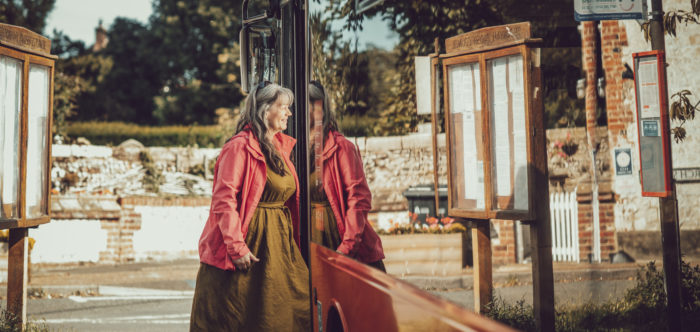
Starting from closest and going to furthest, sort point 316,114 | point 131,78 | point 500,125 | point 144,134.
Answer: point 500,125 < point 316,114 < point 144,134 < point 131,78

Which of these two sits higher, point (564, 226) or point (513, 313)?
point (564, 226)

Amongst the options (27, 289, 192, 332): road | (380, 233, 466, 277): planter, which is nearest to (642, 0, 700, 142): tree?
(380, 233, 466, 277): planter

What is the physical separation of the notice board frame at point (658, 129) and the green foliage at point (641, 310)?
16cm

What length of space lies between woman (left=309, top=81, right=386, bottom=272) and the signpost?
0.72 meters

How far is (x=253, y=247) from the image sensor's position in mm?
4625

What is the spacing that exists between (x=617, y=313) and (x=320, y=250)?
2.26 meters

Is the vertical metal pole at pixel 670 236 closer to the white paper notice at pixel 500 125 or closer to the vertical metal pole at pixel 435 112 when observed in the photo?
the white paper notice at pixel 500 125

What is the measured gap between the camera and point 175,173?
19.5 metres

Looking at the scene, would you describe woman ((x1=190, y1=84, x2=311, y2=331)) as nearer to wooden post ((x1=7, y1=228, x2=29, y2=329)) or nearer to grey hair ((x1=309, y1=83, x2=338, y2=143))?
grey hair ((x1=309, y1=83, x2=338, y2=143))

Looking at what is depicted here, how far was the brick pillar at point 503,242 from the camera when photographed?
1736 mm

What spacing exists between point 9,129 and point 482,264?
4462 millimetres

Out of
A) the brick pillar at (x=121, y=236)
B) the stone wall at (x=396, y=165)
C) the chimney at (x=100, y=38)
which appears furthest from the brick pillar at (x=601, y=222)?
the chimney at (x=100, y=38)

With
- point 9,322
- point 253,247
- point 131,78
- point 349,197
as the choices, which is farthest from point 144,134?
point 349,197

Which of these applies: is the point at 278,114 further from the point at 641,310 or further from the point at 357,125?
the point at 641,310
